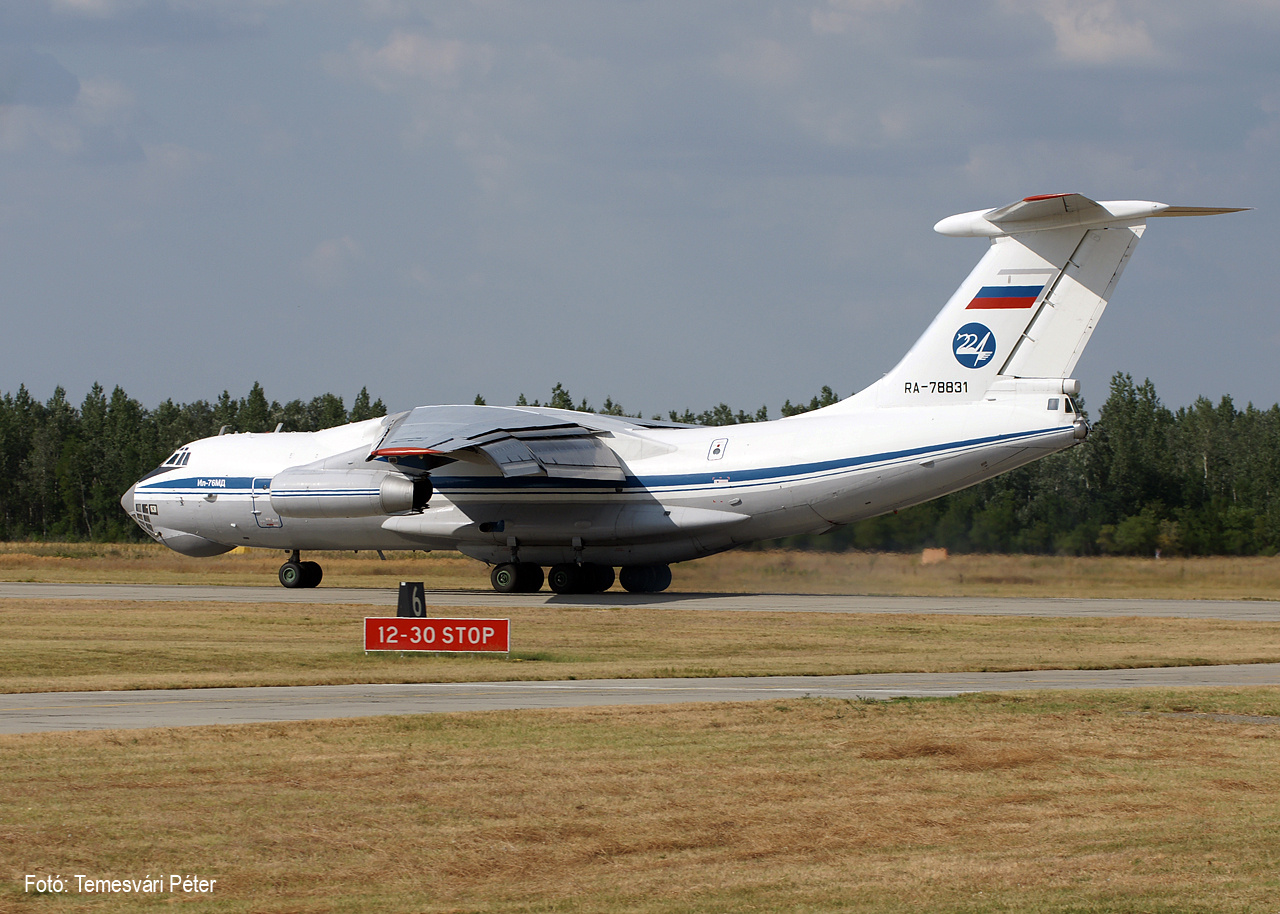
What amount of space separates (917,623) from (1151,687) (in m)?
8.09

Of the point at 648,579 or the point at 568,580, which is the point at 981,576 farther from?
the point at 568,580

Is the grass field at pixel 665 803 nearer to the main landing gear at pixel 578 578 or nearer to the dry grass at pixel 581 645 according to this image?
the dry grass at pixel 581 645

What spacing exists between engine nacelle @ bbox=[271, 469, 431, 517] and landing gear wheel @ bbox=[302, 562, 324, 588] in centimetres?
292

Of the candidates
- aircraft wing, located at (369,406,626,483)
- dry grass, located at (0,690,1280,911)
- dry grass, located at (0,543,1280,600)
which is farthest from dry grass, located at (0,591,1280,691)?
dry grass, located at (0,543,1280,600)

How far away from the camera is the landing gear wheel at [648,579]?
102 ft

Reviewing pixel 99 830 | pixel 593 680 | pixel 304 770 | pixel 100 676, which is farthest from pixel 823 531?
pixel 99 830

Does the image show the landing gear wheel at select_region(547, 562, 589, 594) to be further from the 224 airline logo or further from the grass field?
the grass field

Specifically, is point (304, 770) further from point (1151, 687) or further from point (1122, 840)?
point (1151, 687)

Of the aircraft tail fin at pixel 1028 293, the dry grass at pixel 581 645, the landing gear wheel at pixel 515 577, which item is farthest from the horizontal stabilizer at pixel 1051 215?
the landing gear wheel at pixel 515 577

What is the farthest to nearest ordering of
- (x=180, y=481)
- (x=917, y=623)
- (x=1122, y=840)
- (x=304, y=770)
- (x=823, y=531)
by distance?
1. (x=180, y=481)
2. (x=823, y=531)
3. (x=917, y=623)
4. (x=304, y=770)
5. (x=1122, y=840)

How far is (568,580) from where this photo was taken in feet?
102

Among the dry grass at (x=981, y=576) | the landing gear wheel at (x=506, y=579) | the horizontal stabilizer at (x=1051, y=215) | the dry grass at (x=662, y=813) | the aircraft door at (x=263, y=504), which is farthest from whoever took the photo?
the aircraft door at (x=263, y=504)

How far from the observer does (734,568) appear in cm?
3222

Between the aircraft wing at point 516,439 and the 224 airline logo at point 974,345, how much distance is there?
24.9 feet
